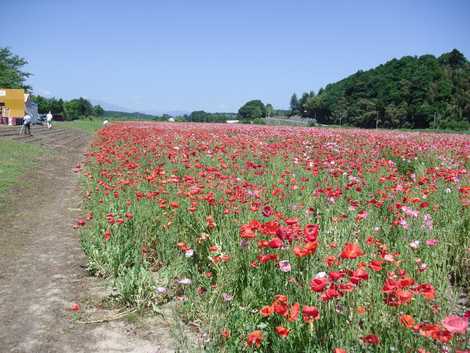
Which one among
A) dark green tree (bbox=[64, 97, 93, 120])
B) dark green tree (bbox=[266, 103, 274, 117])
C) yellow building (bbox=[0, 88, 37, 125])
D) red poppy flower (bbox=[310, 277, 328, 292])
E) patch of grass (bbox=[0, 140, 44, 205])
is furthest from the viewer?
dark green tree (bbox=[266, 103, 274, 117])

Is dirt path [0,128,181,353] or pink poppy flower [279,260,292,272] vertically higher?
pink poppy flower [279,260,292,272]

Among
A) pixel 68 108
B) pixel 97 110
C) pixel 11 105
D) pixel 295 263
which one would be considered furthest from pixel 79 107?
pixel 295 263

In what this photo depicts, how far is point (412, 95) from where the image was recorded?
81.8 meters

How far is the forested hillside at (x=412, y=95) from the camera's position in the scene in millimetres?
74375

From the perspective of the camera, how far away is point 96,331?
3.38 meters

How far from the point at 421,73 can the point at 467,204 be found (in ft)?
290

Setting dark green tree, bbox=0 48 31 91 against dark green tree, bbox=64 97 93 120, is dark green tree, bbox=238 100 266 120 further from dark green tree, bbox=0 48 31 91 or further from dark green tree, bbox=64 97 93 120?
dark green tree, bbox=0 48 31 91

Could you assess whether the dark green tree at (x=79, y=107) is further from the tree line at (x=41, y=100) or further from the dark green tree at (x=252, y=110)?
the dark green tree at (x=252, y=110)

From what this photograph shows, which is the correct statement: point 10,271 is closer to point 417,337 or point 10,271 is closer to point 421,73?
point 417,337

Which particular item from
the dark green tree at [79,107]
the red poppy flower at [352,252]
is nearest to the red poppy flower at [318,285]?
the red poppy flower at [352,252]

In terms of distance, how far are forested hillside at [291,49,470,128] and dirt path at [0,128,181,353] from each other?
71.5 metres

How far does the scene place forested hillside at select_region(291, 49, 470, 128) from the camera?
2928 inches

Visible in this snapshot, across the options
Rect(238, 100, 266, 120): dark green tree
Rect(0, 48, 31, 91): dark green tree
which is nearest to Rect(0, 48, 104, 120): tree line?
Rect(0, 48, 31, 91): dark green tree

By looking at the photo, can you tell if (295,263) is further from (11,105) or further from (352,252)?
(11,105)
